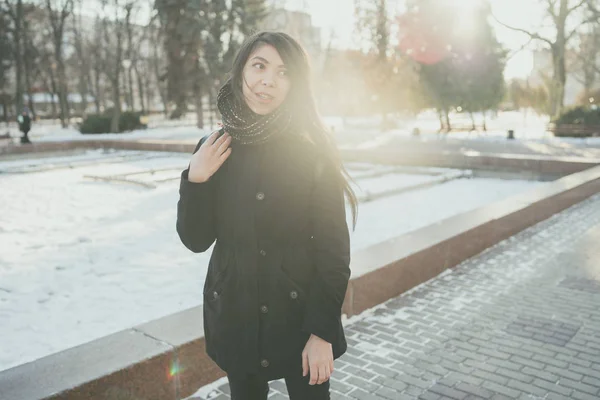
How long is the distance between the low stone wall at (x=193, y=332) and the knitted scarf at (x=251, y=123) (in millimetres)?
1816

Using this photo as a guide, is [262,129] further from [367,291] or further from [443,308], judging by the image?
[443,308]

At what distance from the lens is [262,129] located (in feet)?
6.77

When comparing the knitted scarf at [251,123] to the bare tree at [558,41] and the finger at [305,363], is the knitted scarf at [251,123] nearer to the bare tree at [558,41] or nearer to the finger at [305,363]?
the finger at [305,363]

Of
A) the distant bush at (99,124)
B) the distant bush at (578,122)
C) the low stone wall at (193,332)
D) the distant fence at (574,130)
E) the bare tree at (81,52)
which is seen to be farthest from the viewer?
the bare tree at (81,52)

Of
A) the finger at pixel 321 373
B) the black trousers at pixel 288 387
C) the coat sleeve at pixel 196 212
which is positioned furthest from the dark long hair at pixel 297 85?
the black trousers at pixel 288 387

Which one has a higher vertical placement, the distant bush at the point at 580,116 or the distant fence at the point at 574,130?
the distant bush at the point at 580,116

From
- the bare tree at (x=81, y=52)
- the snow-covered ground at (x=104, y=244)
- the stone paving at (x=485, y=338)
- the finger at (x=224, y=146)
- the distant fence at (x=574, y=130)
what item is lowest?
the stone paving at (x=485, y=338)

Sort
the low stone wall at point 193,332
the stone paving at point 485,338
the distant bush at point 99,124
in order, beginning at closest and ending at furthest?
the low stone wall at point 193,332 → the stone paving at point 485,338 → the distant bush at point 99,124

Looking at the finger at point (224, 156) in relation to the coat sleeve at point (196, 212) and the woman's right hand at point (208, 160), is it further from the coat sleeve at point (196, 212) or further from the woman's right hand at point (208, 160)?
the coat sleeve at point (196, 212)

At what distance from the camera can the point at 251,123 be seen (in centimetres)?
207

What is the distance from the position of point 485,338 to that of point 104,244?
17.7 ft

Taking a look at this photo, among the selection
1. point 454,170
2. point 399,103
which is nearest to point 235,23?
point 399,103

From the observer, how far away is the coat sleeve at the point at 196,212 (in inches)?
82.7

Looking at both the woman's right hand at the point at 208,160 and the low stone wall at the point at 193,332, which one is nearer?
the woman's right hand at the point at 208,160
